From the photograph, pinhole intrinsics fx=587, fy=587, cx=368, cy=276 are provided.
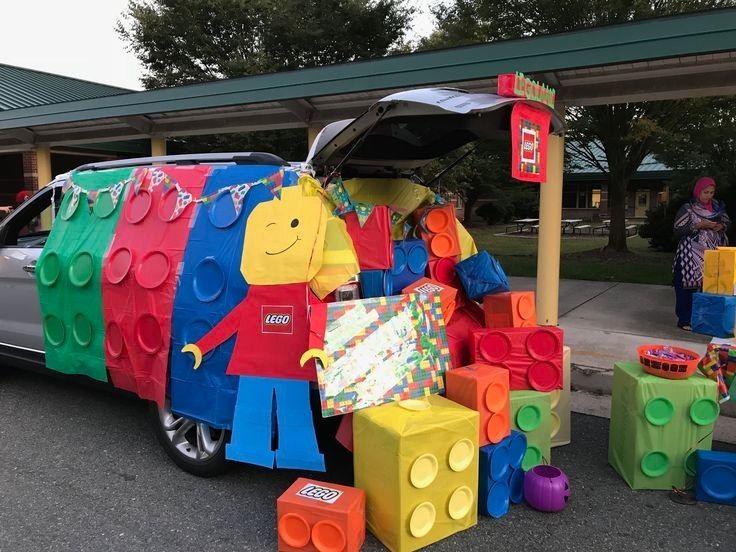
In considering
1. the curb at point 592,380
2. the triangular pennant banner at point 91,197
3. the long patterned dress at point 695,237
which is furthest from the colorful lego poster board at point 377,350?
the long patterned dress at point 695,237

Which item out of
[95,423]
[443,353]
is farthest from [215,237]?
[95,423]

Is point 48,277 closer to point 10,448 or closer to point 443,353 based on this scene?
point 10,448

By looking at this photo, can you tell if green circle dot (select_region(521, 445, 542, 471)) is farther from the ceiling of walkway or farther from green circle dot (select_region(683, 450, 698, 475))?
the ceiling of walkway

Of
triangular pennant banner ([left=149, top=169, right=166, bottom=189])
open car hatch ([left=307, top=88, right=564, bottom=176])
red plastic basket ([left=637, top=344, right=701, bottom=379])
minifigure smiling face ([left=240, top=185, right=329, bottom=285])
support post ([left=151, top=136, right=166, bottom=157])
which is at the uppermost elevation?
support post ([left=151, top=136, right=166, bottom=157])

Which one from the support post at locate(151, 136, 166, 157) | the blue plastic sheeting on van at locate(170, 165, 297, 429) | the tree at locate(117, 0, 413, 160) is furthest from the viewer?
the tree at locate(117, 0, 413, 160)

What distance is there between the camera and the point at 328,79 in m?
7.55

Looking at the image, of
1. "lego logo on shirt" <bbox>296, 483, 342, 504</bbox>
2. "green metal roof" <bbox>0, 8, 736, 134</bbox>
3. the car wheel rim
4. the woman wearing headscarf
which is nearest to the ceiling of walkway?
"green metal roof" <bbox>0, 8, 736, 134</bbox>

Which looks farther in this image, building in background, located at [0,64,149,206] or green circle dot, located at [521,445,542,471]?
building in background, located at [0,64,149,206]

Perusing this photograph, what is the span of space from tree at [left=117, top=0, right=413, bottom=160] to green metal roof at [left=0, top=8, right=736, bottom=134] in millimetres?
10365

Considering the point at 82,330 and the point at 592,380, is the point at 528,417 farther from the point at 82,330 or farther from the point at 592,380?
the point at 82,330

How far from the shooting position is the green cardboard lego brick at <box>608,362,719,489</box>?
135 inches

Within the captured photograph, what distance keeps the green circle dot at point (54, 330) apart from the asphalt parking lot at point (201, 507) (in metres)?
0.72

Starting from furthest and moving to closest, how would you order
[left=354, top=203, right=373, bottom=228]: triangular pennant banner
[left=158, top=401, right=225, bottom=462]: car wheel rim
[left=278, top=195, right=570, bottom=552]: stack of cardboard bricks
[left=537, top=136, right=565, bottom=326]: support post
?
1. [left=537, top=136, right=565, bottom=326]: support post
2. [left=354, top=203, right=373, bottom=228]: triangular pennant banner
3. [left=158, top=401, right=225, bottom=462]: car wheel rim
4. [left=278, top=195, right=570, bottom=552]: stack of cardboard bricks

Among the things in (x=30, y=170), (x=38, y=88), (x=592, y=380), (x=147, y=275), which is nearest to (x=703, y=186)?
(x=592, y=380)
